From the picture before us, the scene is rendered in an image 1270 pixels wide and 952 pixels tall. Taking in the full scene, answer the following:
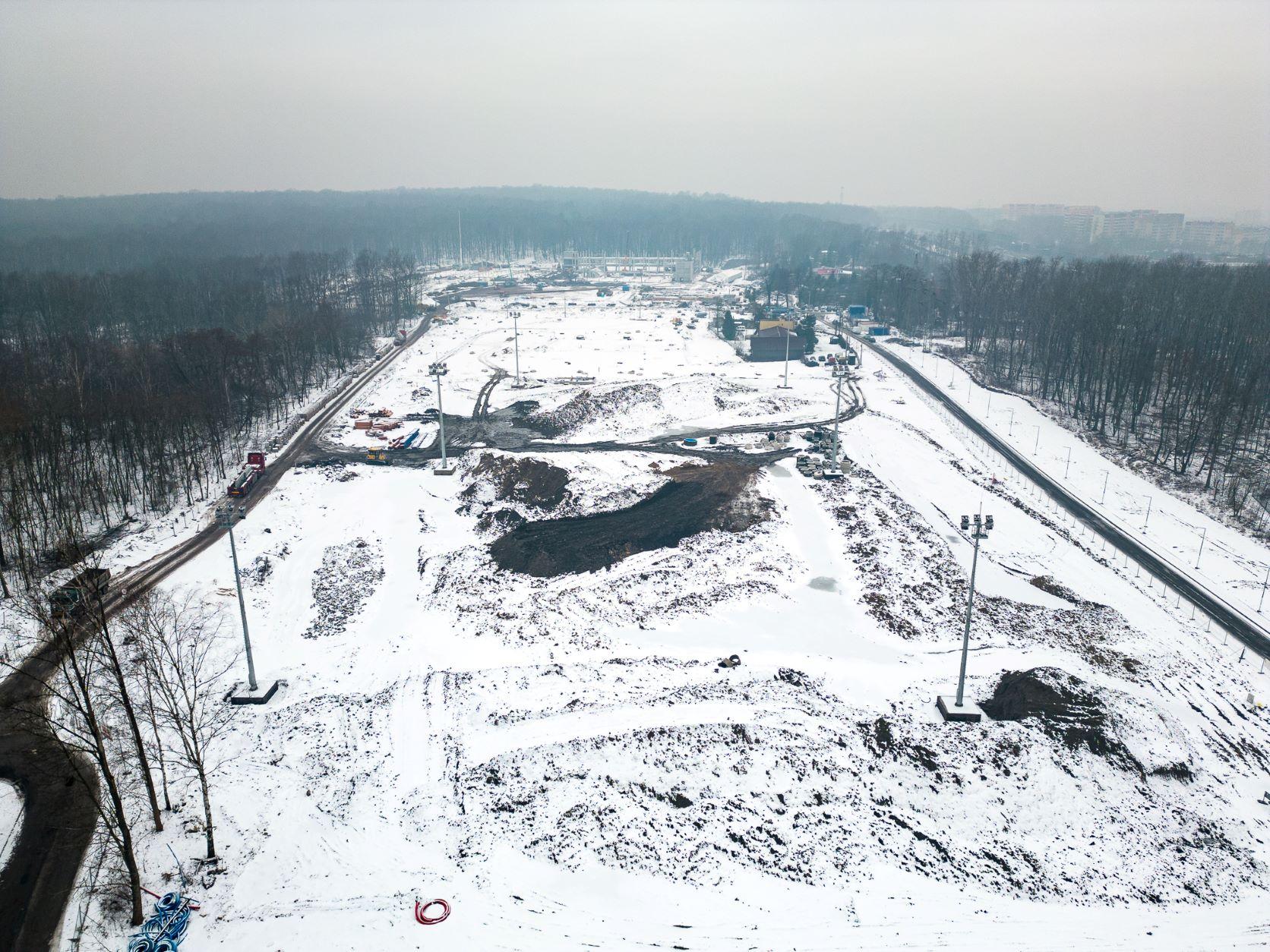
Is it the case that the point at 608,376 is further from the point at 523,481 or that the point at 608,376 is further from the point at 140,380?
the point at 140,380

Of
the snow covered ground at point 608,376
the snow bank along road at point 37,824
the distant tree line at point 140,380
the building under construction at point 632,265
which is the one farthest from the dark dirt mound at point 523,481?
the building under construction at point 632,265

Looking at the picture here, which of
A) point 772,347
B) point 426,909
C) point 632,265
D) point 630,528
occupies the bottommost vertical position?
point 426,909

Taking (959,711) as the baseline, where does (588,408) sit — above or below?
above

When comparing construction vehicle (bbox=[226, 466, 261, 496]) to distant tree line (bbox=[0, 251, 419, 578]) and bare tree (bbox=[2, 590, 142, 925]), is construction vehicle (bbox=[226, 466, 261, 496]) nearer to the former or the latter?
distant tree line (bbox=[0, 251, 419, 578])

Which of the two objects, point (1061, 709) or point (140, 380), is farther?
point (140, 380)

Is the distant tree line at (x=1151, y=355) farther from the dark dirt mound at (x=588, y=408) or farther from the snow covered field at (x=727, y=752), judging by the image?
the dark dirt mound at (x=588, y=408)

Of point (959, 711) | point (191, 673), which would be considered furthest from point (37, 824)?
point (959, 711)

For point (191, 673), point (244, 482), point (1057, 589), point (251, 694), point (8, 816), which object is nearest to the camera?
point (8, 816)
